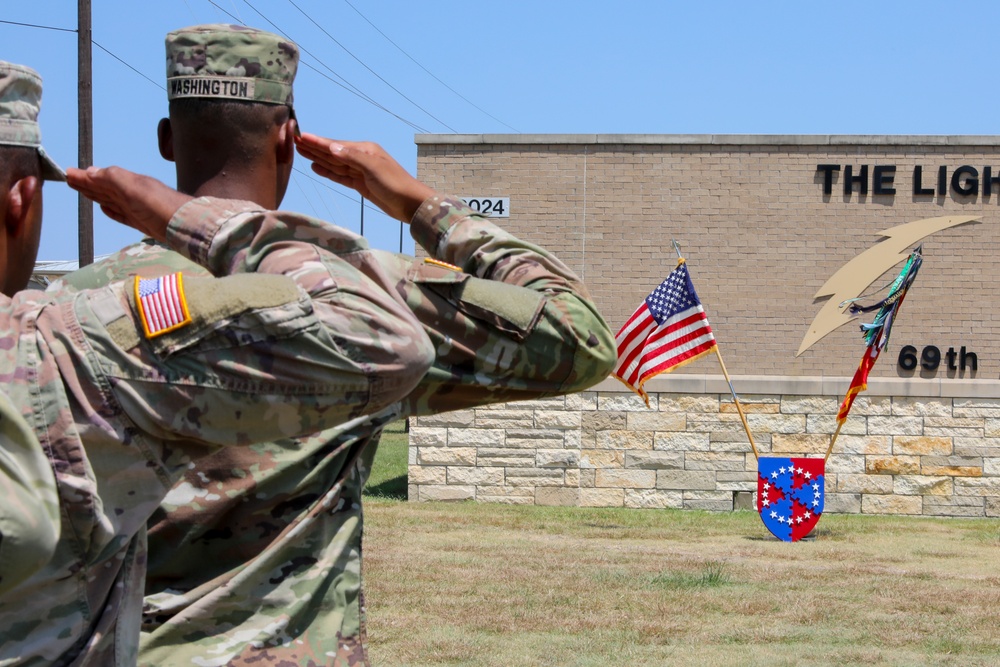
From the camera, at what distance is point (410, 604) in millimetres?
8719

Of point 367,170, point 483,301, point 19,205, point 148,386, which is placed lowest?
point 148,386

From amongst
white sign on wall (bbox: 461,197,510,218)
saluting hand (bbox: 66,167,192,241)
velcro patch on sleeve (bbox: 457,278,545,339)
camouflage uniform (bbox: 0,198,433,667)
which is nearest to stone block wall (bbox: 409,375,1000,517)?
white sign on wall (bbox: 461,197,510,218)

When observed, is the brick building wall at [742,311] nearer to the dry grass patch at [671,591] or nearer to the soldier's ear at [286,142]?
the dry grass patch at [671,591]

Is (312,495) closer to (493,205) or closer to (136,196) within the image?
(136,196)

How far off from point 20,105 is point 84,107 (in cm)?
1732

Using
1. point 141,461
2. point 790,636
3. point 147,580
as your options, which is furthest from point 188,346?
point 790,636

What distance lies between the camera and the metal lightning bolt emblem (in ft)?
47.6

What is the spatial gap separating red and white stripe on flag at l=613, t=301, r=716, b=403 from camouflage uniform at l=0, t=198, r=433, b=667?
35.2 ft

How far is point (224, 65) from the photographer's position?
2205 millimetres

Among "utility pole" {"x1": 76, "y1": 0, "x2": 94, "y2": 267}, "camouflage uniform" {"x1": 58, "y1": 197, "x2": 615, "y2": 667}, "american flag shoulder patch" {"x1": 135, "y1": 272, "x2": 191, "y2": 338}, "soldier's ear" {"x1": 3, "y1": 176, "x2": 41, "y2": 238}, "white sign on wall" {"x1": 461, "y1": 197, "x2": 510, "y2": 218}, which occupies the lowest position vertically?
"camouflage uniform" {"x1": 58, "y1": 197, "x2": 615, "y2": 667}

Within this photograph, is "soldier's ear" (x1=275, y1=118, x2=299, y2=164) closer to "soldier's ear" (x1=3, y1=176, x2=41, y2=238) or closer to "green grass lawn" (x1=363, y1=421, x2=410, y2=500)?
"soldier's ear" (x1=3, y1=176, x2=41, y2=238)

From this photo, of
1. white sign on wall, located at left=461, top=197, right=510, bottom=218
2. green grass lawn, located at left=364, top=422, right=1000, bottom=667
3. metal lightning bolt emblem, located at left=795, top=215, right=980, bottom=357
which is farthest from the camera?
white sign on wall, located at left=461, top=197, right=510, bottom=218

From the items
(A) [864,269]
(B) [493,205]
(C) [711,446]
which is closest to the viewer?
(C) [711,446]

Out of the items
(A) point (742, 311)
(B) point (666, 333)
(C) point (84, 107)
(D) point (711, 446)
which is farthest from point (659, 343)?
(C) point (84, 107)
